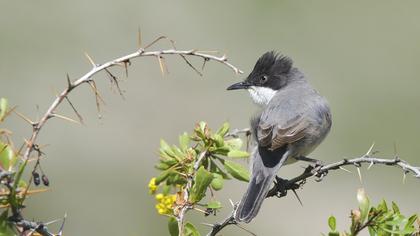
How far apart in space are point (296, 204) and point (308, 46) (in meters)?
4.61

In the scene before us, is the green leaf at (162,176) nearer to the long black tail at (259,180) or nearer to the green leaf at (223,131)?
the green leaf at (223,131)

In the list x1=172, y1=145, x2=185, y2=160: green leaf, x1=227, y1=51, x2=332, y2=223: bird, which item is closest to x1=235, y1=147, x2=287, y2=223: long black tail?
x1=227, y1=51, x2=332, y2=223: bird

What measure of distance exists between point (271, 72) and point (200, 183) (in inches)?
117

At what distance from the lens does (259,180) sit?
14.6 ft

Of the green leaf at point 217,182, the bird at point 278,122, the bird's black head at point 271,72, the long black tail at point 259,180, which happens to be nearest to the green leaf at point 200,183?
the green leaf at point 217,182

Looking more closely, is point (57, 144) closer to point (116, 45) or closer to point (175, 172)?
point (116, 45)

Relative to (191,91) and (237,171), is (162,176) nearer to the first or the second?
(237,171)

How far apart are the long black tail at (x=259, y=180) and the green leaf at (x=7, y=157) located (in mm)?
1636

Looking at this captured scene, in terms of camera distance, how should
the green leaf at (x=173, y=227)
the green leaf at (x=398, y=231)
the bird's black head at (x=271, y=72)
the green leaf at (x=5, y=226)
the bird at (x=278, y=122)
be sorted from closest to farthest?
the green leaf at (x=5, y=226)
the green leaf at (x=398, y=231)
the green leaf at (x=173, y=227)
the bird at (x=278, y=122)
the bird's black head at (x=271, y=72)

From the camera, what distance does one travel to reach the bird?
4.48 metres

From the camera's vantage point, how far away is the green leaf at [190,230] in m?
2.80

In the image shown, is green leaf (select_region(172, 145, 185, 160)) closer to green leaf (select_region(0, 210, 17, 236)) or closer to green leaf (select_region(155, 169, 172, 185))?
green leaf (select_region(155, 169, 172, 185))

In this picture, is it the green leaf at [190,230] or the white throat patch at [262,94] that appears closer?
the green leaf at [190,230]

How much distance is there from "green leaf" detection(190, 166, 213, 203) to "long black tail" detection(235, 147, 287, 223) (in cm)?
94
